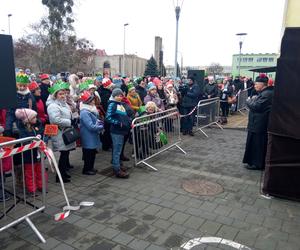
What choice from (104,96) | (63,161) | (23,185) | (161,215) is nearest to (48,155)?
(23,185)

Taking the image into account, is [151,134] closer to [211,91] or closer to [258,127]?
[258,127]

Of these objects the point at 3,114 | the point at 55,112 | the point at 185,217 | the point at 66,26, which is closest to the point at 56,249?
the point at 185,217

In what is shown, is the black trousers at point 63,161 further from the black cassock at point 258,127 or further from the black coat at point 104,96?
the black cassock at point 258,127

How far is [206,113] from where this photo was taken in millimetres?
10562

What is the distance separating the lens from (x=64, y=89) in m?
5.41

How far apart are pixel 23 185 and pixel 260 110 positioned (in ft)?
15.8

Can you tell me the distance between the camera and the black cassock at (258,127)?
6236 millimetres

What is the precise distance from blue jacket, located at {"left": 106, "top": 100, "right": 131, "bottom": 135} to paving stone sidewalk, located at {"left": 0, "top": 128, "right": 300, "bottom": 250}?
1.00 m

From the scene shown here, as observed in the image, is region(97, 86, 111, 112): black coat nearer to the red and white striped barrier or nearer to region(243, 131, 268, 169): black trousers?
the red and white striped barrier

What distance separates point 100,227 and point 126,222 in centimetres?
37

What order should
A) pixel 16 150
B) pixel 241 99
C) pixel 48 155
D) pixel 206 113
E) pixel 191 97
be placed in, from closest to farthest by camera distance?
pixel 16 150 < pixel 48 155 < pixel 191 97 < pixel 206 113 < pixel 241 99

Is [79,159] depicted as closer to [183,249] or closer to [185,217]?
[185,217]

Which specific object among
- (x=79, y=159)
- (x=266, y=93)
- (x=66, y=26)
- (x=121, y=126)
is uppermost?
(x=66, y=26)

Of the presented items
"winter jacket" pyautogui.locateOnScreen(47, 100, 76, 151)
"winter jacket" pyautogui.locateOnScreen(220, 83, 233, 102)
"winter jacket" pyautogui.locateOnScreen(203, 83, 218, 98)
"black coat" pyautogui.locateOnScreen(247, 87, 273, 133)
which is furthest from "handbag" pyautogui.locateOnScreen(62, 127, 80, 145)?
"winter jacket" pyautogui.locateOnScreen(220, 83, 233, 102)
